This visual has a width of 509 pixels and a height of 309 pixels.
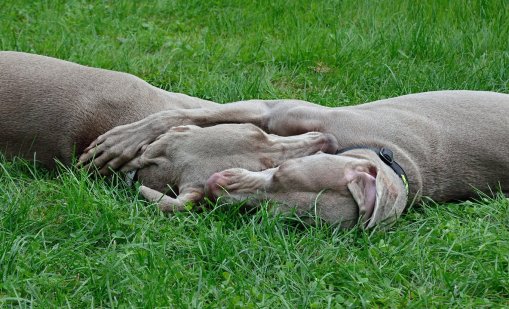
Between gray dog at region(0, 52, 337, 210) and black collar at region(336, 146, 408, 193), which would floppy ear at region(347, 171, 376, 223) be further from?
gray dog at region(0, 52, 337, 210)

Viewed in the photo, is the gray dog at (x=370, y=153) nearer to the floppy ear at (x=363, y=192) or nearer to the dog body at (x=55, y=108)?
the floppy ear at (x=363, y=192)

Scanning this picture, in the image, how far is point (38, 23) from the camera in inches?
301

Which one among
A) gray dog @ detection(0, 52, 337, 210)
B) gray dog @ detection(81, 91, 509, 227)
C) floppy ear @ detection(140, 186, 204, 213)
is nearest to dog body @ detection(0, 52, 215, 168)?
gray dog @ detection(0, 52, 337, 210)

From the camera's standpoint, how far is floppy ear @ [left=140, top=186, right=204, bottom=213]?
487cm

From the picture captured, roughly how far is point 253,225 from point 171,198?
20.6 inches

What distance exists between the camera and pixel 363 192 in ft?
15.5

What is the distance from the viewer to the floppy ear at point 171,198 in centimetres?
487

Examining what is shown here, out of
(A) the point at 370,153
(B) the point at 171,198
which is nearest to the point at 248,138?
(B) the point at 171,198

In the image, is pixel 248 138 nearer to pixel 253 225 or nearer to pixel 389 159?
pixel 253 225

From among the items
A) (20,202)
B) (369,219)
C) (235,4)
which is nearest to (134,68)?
(235,4)

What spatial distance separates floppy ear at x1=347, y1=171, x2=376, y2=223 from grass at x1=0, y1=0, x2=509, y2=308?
0.12 metres

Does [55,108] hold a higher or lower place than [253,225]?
higher

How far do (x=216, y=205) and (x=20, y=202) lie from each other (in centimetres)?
102

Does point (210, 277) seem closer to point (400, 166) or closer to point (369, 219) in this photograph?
point (369, 219)
